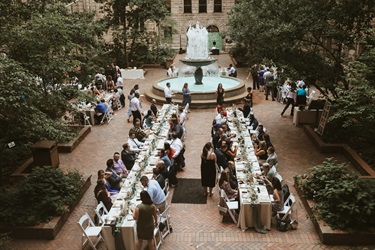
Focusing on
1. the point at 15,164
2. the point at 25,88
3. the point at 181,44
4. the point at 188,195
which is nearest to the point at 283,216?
the point at 188,195

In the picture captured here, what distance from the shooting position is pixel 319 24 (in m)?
14.2

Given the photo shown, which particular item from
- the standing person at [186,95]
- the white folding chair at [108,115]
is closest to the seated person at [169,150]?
the white folding chair at [108,115]

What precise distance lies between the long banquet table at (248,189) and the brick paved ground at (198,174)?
12.4 inches

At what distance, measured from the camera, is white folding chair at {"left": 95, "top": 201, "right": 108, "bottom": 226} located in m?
9.60

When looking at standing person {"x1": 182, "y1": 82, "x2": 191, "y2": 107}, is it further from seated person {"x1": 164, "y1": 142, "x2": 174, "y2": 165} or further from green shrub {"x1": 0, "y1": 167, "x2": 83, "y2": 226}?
green shrub {"x1": 0, "y1": 167, "x2": 83, "y2": 226}

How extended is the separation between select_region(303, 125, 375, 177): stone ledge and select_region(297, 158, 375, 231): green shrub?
2350mm

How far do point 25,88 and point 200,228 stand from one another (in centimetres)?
519

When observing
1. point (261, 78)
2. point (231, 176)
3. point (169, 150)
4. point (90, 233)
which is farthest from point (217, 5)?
point (90, 233)

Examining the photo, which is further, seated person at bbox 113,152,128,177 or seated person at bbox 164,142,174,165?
seated person at bbox 164,142,174,165

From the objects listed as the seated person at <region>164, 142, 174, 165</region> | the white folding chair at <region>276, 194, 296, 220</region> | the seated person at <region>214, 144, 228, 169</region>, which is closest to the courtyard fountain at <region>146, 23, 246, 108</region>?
the seated person at <region>164, 142, 174, 165</region>

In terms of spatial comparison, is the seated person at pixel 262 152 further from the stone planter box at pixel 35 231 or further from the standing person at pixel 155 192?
the stone planter box at pixel 35 231

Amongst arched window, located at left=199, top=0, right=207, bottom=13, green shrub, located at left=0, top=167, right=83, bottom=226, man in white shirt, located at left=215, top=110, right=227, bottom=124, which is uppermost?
arched window, located at left=199, top=0, right=207, bottom=13

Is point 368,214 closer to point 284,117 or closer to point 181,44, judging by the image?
point 284,117

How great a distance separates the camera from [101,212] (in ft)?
33.5
